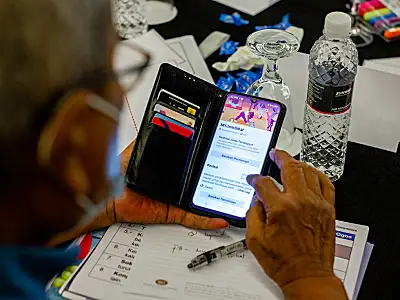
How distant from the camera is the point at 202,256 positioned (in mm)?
947

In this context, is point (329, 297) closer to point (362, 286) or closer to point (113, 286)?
point (362, 286)

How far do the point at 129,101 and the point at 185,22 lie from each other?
0.32 meters

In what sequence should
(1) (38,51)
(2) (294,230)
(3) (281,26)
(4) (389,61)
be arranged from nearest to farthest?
(1) (38,51)
(2) (294,230)
(4) (389,61)
(3) (281,26)

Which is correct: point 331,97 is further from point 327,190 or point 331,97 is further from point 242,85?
point 242,85

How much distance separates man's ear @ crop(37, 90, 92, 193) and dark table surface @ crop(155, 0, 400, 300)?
0.48 m

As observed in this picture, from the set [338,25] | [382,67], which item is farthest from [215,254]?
[382,67]

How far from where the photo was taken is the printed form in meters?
0.90

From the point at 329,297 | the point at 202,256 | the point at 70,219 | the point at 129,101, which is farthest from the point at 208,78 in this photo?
the point at 70,219

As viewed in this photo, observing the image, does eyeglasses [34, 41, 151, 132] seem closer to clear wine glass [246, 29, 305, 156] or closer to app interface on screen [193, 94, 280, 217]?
app interface on screen [193, 94, 280, 217]

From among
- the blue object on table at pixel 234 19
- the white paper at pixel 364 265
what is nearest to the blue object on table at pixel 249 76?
the blue object on table at pixel 234 19

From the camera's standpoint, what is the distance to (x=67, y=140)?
62 cm

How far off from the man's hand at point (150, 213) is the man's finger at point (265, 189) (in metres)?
0.09

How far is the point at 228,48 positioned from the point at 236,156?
0.44 m

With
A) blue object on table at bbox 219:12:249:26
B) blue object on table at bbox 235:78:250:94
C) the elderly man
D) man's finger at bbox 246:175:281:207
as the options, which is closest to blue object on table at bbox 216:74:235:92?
blue object on table at bbox 235:78:250:94
